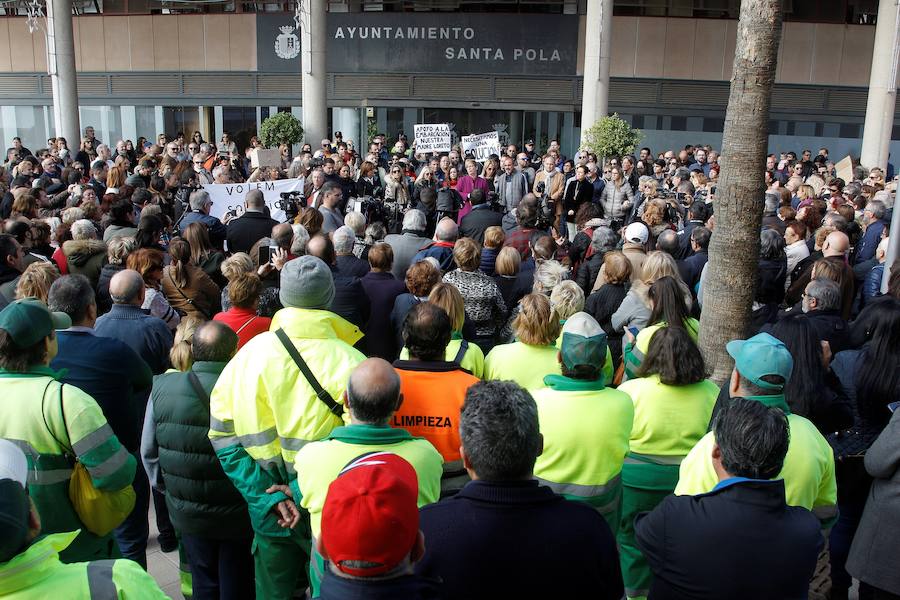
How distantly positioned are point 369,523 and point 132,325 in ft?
12.4

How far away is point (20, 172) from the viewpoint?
1288 centimetres

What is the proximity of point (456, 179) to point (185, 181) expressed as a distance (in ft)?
15.9

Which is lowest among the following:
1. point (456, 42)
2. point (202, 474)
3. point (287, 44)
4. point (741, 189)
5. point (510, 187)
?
point (202, 474)

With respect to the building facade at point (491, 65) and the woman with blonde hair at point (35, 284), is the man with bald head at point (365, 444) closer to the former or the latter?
the woman with blonde hair at point (35, 284)

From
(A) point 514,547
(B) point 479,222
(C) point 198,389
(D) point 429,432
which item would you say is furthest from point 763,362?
(B) point 479,222

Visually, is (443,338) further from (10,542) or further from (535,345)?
(10,542)

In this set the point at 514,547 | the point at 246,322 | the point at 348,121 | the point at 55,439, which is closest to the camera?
the point at 514,547

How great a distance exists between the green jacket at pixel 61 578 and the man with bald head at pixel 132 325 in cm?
323

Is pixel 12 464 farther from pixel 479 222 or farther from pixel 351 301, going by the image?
pixel 479 222

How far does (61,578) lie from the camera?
2.16 m

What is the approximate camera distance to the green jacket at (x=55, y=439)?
11.0 ft

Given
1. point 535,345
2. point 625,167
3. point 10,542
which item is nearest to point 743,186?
point 535,345

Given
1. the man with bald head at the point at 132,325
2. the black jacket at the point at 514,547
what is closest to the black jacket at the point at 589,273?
the man with bald head at the point at 132,325

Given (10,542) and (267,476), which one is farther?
(267,476)
